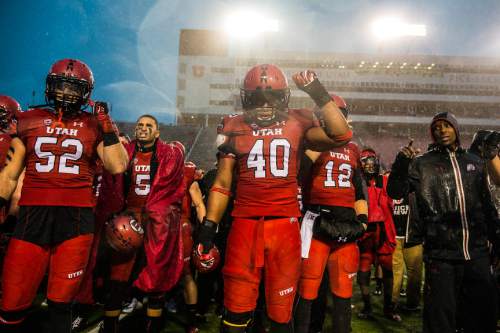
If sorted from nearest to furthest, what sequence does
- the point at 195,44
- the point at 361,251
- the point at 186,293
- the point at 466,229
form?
1. the point at 466,229
2. the point at 186,293
3. the point at 361,251
4. the point at 195,44

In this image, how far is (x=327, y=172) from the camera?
12.3 feet

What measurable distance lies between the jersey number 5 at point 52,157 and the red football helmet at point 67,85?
0.29 m

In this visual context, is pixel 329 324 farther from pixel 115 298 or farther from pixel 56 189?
pixel 56 189

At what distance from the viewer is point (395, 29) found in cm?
4650

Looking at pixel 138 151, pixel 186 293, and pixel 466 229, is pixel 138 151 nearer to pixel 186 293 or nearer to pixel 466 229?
pixel 186 293

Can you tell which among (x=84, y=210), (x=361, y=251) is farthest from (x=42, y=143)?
(x=361, y=251)

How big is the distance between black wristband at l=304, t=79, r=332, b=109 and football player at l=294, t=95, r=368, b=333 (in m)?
0.87

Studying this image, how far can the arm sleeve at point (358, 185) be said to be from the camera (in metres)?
3.96

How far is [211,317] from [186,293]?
80 cm

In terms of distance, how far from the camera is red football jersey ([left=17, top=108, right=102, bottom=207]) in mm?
2668

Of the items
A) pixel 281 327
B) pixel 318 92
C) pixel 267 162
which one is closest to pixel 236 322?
pixel 281 327

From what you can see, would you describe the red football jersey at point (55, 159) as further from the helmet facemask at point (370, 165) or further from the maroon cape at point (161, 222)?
the helmet facemask at point (370, 165)

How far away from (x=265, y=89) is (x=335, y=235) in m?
1.55

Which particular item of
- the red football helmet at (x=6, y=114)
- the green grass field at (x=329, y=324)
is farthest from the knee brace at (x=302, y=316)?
the red football helmet at (x=6, y=114)
